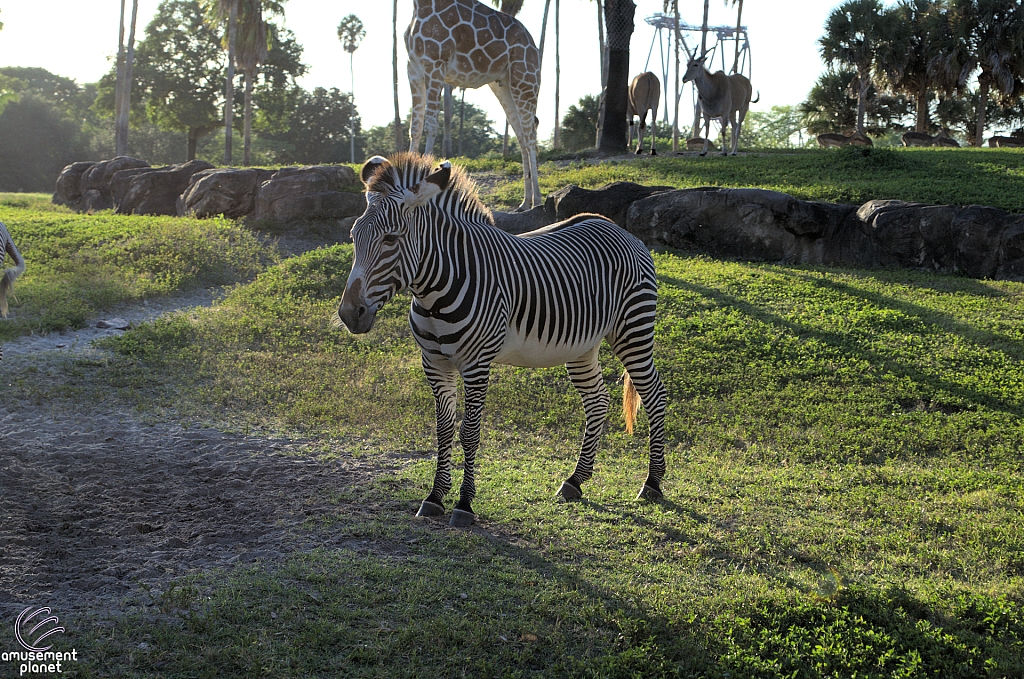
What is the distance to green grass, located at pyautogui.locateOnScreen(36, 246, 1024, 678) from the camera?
3.96 meters

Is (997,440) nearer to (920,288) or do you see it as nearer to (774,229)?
(920,288)

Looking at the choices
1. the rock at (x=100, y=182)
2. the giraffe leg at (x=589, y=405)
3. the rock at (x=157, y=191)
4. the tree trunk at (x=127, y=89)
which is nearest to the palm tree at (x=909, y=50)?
the rock at (x=157, y=191)

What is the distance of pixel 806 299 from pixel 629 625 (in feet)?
27.4

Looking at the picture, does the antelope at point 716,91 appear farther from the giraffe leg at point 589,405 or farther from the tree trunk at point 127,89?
the tree trunk at point 127,89

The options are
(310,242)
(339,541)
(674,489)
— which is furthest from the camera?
(310,242)

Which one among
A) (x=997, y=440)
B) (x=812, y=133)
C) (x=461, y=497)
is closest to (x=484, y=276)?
(x=461, y=497)

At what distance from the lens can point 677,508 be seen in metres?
6.12

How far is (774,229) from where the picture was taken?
1352 cm

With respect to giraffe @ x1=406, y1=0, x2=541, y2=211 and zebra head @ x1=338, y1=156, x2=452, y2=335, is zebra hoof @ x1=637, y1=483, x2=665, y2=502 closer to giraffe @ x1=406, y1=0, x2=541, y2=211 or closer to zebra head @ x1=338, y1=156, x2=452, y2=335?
zebra head @ x1=338, y1=156, x2=452, y2=335

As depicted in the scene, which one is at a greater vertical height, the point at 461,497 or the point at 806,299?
the point at 806,299

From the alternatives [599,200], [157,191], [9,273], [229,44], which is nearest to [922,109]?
[599,200]

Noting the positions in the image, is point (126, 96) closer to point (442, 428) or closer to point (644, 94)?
point (644, 94)

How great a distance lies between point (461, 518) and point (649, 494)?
5.42ft

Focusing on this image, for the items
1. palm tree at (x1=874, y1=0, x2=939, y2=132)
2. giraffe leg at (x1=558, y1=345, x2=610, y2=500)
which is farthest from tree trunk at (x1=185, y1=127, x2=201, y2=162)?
giraffe leg at (x1=558, y1=345, x2=610, y2=500)
